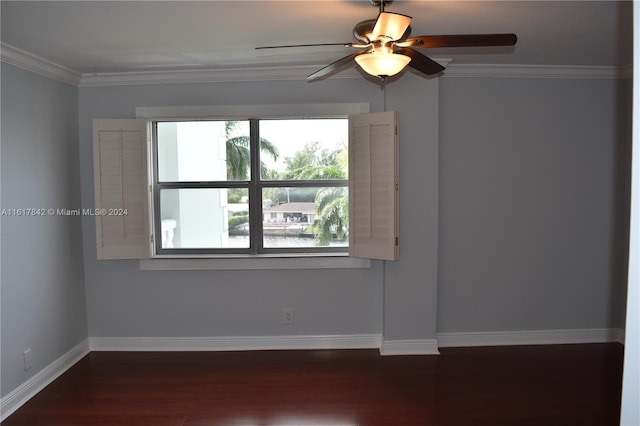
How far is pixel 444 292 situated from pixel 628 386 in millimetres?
3474

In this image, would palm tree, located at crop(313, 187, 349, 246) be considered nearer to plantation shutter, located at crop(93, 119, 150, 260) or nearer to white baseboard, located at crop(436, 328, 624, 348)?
white baseboard, located at crop(436, 328, 624, 348)

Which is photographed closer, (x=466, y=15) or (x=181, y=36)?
(x=466, y=15)

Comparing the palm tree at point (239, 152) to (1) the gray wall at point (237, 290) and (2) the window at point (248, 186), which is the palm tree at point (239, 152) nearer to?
(2) the window at point (248, 186)

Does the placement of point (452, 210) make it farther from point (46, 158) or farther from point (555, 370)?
point (46, 158)

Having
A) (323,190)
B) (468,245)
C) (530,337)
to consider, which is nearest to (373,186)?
(323,190)

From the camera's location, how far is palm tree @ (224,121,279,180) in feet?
13.2

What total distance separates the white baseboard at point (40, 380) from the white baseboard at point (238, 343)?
0.21 meters

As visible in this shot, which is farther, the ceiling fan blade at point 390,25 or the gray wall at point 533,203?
the gray wall at point 533,203

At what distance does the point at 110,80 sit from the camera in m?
3.88

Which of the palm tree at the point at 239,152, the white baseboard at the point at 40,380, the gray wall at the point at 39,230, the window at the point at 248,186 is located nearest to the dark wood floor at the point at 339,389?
the white baseboard at the point at 40,380

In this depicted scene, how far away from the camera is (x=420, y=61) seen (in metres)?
2.34

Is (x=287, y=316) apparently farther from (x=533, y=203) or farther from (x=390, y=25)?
(x=390, y=25)

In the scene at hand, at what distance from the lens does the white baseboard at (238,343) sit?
404 cm

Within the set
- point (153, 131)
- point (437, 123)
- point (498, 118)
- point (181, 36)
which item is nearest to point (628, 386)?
point (181, 36)
